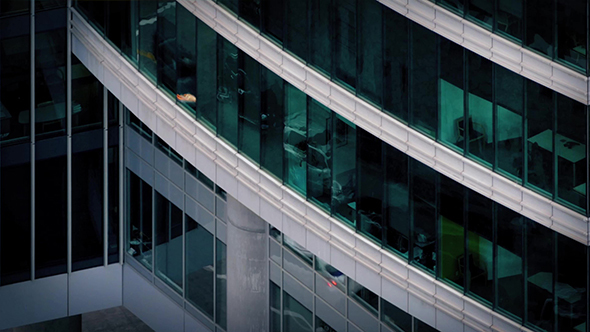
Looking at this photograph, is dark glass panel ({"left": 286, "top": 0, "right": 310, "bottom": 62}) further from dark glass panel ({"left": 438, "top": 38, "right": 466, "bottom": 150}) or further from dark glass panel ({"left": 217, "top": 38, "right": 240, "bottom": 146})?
dark glass panel ({"left": 438, "top": 38, "right": 466, "bottom": 150})

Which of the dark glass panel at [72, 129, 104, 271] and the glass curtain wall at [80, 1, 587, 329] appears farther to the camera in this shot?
the dark glass panel at [72, 129, 104, 271]

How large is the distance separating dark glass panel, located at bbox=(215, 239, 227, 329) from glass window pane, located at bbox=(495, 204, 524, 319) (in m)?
11.9

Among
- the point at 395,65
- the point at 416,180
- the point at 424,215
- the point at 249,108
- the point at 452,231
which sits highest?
the point at 395,65

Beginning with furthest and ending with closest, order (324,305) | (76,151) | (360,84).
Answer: (76,151), (324,305), (360,84)

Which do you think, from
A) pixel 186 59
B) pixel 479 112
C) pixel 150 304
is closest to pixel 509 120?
pixel 479 112

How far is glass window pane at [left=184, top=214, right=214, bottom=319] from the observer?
3959cm

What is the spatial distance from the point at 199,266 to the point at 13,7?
36.2 feet

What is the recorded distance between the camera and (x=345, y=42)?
99.4ft

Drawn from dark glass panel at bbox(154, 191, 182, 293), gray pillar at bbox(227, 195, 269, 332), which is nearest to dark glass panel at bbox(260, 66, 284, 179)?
gray pillar at bbox(227, 195, 269, 332)

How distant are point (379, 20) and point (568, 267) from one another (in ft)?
26.3

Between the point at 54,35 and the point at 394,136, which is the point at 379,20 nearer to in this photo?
the point at 394,136

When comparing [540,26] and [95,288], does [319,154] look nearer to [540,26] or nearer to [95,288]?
[540,26]

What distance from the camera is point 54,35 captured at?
37938mm

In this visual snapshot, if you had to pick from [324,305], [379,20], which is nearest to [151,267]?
[324,305]
